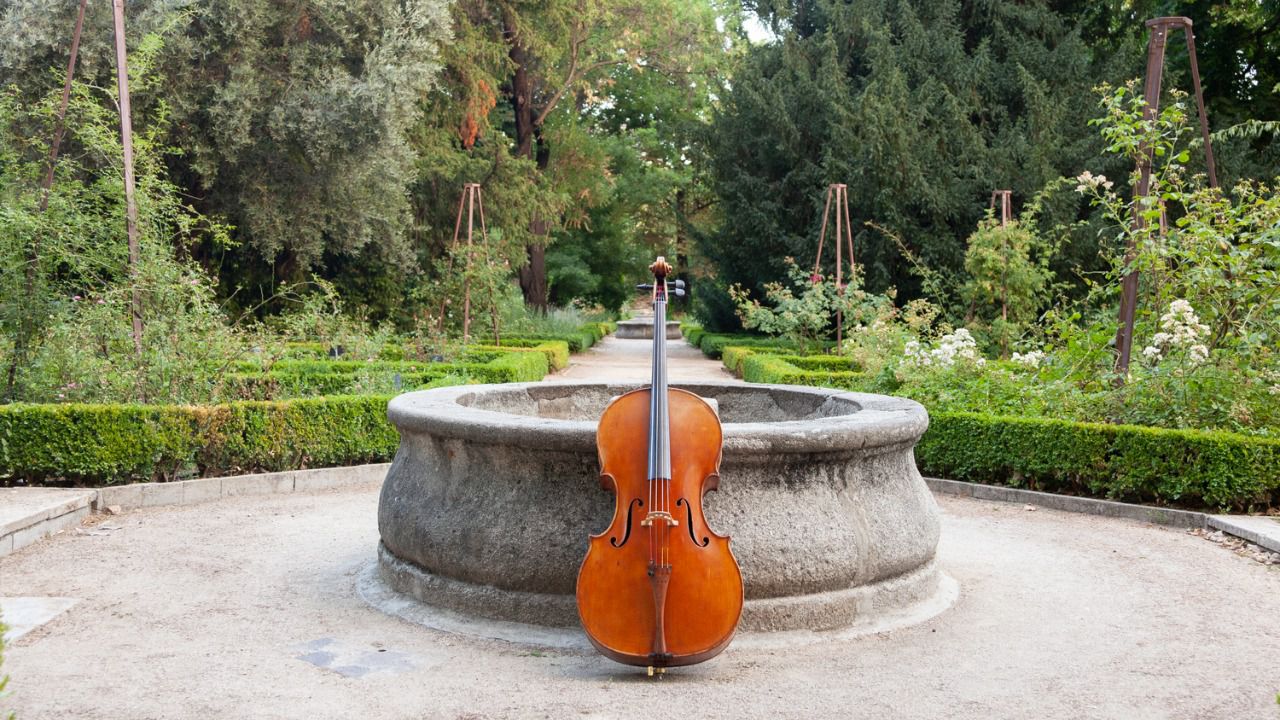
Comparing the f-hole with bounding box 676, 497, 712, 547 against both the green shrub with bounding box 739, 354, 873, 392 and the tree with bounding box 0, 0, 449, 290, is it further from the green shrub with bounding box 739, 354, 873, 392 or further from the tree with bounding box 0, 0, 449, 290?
the tree with bounding box 0, 0, 449, 290

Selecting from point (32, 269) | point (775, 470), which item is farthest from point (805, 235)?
point (775, 470)

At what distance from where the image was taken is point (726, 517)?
4602 mm

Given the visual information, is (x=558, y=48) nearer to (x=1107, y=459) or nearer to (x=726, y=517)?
(x=1107, y=459)

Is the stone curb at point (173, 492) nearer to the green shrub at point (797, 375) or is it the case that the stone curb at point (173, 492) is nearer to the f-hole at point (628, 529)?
the f-hole at point (628, 529)

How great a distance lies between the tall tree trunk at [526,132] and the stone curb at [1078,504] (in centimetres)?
1787

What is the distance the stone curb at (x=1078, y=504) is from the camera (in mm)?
7297

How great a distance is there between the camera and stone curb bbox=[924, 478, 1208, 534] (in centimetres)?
730

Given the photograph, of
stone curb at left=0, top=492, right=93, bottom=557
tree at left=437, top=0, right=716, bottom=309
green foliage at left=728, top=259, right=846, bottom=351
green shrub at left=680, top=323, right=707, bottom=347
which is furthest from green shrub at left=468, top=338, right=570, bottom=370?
stone curb at left=0, top=492, right=93, bottom=557

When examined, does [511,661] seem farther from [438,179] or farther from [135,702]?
[438,179]

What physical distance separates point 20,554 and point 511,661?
12.0 feet

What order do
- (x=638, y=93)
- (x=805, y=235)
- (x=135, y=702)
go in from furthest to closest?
(x=638, y=93)
(x=805, y=235)
(x=135, y=702)

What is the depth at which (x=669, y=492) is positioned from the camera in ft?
12.7

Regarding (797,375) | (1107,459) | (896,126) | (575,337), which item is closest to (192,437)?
(797,375)

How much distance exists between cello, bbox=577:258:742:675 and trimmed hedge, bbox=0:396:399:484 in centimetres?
527
